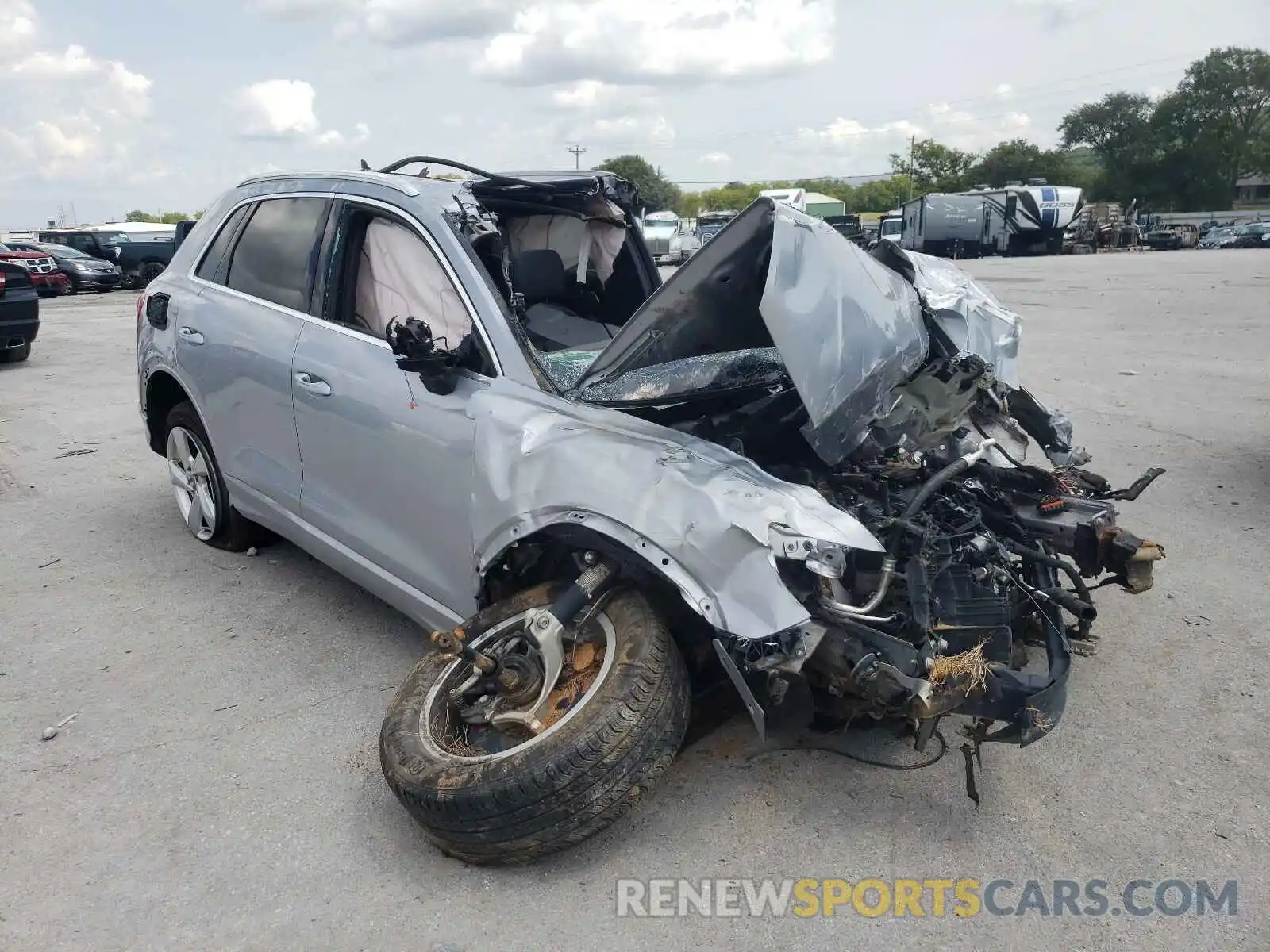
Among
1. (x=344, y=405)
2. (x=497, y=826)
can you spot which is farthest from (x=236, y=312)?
(x=497, y=826)

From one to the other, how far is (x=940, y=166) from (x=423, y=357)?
296 ft

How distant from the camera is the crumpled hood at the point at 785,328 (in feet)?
9.87

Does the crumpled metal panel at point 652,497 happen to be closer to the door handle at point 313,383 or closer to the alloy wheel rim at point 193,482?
the door handle at point 313,383

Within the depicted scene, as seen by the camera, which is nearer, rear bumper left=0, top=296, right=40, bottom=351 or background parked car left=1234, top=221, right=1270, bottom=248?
rear bumper left=0, top=296, right=40, bottom=351

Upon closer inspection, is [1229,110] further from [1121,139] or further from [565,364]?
[565,364]

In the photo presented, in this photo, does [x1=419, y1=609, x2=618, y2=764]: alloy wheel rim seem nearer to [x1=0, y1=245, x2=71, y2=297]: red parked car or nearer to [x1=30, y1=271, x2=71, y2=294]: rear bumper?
[x1=0, y1=245, x2=71, y2=297]: red parked car

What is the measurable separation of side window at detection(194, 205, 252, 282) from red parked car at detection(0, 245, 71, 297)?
74.2ft

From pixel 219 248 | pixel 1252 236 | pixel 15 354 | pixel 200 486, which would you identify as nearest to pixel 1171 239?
pixel 1252 236

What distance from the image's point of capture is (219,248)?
4703 millimetres

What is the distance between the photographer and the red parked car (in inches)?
937

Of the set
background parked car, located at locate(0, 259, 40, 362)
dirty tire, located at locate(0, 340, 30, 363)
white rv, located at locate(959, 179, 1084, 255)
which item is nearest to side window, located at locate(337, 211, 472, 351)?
background parked car, located at locate(0, 259, 40, 362)

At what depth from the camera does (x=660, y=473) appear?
2760 millimetres

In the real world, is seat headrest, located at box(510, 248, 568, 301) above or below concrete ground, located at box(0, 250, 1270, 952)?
above

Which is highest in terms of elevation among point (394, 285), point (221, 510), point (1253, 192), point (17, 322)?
point (394, 285)
